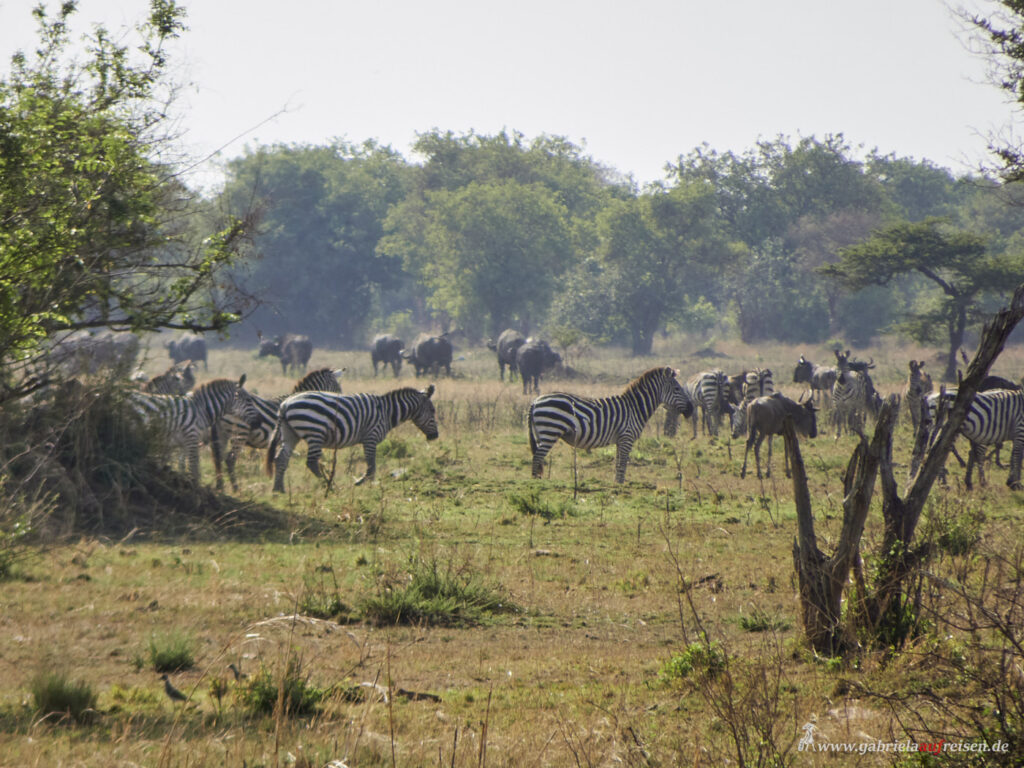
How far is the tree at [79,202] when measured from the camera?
6820mm

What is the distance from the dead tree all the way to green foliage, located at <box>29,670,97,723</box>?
4.46m

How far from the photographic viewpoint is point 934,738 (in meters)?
4.45

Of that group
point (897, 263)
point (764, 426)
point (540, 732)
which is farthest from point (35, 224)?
point (897, 263)

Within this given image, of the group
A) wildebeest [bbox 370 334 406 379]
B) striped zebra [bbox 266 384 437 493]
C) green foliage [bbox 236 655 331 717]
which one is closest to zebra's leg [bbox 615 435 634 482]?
striped zebra [bbox 266 384 437 493]

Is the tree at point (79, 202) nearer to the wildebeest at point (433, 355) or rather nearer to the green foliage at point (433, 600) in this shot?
the green foliage at point (433, 600)

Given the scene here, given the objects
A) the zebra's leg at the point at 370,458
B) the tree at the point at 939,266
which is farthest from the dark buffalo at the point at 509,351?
the zebra's leg at the point at 370,458

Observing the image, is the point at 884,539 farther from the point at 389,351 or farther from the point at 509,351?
the point at 389,351

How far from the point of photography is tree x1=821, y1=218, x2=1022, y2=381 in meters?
38.4

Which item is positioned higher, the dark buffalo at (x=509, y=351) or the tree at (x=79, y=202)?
the tree at (x=79, y=202)

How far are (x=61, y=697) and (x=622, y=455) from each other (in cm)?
1165

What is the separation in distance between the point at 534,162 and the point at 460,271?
25063mm

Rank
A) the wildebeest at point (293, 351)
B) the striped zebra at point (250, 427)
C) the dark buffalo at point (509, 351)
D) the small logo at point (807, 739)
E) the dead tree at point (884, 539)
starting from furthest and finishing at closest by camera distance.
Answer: the wildebeest at point (293, 351), the dark buffalo at point (509, 351), the striped zebra at point (250, 427), the dead tree at point (884, 539), the small logo at point (807, 739)

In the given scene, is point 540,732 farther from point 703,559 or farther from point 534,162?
point 534,162

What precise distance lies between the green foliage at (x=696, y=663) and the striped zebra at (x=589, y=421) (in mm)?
9483
